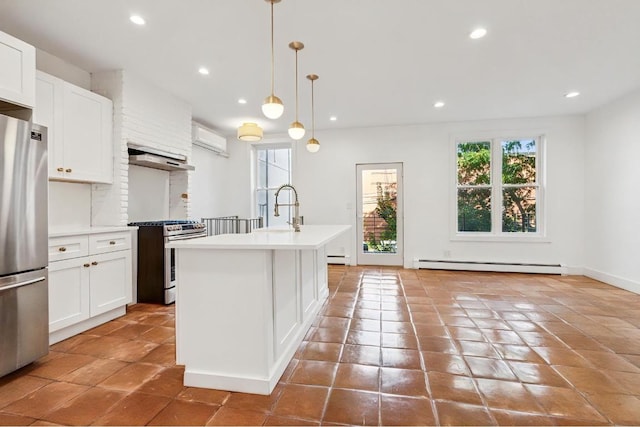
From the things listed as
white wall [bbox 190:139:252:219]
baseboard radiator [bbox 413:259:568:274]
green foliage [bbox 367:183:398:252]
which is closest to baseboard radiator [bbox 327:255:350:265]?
green foliage [bbox 367:183:398:252]

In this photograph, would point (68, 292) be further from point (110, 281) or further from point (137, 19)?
point (137, 19)

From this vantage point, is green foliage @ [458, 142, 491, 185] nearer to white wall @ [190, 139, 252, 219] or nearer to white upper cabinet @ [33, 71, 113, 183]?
white wall @ [190, 139, 252, 219]

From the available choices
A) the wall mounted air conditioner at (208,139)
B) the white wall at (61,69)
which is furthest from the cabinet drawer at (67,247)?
the wall mounted air conditioner at (208,139)

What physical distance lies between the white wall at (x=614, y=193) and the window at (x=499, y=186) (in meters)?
0.70

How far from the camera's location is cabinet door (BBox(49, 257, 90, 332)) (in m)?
2.46

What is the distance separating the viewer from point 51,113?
2740 mm

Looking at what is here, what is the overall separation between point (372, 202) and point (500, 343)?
3.59m

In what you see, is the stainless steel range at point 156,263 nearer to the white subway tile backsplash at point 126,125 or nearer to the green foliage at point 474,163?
the white subway tile backsplash at point 126,125

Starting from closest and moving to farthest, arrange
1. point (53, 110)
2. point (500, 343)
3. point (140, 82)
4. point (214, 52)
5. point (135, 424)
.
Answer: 1. point (135, 424)
2. point (500, 343)
3. point (53, 110)
4. point (214, 52)
5. point (140, 82)

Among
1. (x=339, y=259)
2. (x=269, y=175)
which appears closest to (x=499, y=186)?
(x=339, y=259)

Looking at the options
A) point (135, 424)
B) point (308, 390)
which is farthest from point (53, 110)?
point (308, 390)

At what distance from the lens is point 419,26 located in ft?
8.35

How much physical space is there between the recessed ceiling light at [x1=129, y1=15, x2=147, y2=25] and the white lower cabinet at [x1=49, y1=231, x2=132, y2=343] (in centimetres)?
188

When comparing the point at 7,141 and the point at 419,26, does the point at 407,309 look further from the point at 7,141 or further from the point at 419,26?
the point at 7,141
